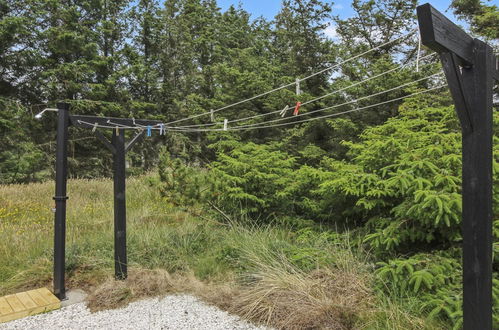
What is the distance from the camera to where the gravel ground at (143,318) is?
2875 mm

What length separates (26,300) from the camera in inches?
130

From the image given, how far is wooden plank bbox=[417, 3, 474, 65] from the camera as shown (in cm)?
144

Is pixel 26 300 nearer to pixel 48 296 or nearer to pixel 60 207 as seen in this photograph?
pixel 48 296

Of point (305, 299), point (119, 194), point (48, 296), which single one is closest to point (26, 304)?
point (48, 296)

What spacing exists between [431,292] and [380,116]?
6254 mm

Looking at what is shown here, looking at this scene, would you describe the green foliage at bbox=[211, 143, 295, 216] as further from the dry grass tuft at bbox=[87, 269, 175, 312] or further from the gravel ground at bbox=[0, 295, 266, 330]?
the gravel ground at bbox=[0, 295, 266, 330]

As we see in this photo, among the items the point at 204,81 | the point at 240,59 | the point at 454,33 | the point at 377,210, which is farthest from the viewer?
the point at 204,81

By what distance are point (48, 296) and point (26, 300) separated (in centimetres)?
18

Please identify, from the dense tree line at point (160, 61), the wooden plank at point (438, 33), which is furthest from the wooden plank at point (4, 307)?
the dense tree line at point (160, 61)

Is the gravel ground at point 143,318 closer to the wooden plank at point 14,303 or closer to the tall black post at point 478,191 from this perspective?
the wooden plank at point 14,303

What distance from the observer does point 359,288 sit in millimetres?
2961

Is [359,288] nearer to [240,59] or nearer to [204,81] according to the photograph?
[240,59]

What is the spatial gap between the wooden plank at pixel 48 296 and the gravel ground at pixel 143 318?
133 millimetres

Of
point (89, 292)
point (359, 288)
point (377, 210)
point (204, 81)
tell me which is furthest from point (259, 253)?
point (204, 81)
